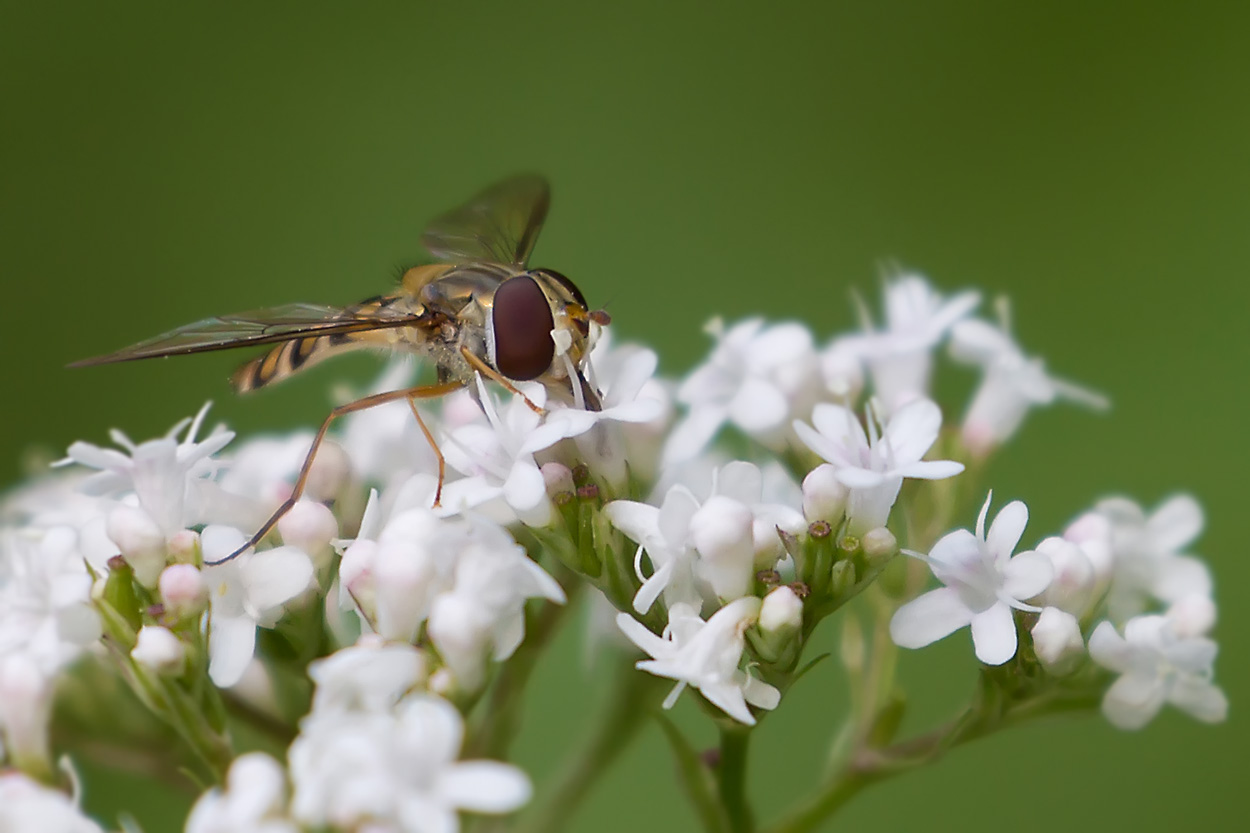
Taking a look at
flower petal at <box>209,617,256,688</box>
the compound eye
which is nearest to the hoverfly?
the compound eye

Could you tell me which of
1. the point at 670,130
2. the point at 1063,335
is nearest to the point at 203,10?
the point at 670,130

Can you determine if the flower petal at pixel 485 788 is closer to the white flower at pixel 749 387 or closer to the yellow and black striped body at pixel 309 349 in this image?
the white flower at pixel 749 387

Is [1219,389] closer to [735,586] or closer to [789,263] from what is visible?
[789,263]

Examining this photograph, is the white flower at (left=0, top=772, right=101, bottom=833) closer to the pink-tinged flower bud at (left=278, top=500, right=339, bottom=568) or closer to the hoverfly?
the hoverfly

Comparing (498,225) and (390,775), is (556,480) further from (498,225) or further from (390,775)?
(498,225)

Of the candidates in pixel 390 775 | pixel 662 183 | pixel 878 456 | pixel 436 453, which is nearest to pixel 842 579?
pixel 878 456

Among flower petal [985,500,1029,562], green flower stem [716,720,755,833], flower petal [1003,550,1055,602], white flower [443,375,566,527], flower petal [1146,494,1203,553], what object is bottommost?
green flower stem [716,720,755,833]
